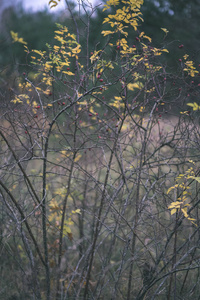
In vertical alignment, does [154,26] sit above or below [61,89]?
above

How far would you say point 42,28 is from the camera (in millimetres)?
9883

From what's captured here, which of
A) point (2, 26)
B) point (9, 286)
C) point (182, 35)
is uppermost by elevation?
point (182, 35)

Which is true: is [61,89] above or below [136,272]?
above

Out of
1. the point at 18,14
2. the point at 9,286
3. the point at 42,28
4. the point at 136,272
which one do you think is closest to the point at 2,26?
the point at 9,286

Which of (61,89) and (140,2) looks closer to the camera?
(140,2)

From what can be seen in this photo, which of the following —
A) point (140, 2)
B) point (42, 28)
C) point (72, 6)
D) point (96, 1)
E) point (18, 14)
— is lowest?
point (140, 2)

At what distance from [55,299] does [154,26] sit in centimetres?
655

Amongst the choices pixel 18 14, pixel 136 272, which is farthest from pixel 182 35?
pixel 18 14

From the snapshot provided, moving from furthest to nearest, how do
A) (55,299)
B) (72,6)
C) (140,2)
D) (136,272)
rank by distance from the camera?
(136,272) < (55,299) < (72,6) < (140,2)

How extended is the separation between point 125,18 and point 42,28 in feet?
26.8

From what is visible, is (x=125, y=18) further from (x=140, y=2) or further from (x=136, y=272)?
(x=136, y=272)

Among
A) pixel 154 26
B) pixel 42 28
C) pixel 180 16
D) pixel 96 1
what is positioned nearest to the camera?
pixel 96 1

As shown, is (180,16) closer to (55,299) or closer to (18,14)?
(55,299)

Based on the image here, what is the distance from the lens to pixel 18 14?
37.6 ft
